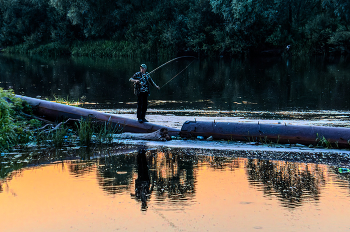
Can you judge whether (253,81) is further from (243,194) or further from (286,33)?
(286,33)

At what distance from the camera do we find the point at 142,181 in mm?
8734

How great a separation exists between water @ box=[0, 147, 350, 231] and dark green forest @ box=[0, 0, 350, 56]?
4386cm

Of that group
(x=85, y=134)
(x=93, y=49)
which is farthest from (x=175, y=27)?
(x=85, y=134)

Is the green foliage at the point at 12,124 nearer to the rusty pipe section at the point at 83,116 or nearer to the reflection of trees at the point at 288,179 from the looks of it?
the rusty pipe section at the point at 83,116

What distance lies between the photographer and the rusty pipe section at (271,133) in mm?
11039

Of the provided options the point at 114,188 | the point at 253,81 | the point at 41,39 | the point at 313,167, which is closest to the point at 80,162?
the point at 114,188

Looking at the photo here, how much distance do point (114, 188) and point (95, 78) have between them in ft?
84.9

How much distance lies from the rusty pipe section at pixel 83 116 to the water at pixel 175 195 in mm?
2066

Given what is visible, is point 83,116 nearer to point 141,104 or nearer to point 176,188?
point 141,104

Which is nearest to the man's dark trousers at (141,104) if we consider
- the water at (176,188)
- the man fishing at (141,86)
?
the man fishing at (141,86)

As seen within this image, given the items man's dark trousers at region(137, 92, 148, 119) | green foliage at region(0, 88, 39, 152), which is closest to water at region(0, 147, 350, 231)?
green foliage at region(0, 88, 39, 152)

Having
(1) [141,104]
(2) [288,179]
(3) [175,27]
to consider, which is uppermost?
(3) [175,27]

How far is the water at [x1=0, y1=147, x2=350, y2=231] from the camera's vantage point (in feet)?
22.2

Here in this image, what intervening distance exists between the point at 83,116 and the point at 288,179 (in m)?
6.26
